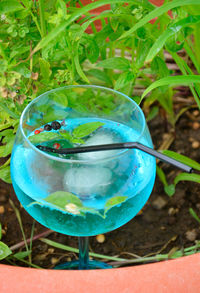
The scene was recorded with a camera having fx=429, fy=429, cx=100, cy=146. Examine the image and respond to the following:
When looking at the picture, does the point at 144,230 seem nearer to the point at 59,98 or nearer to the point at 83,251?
the point at 83,251

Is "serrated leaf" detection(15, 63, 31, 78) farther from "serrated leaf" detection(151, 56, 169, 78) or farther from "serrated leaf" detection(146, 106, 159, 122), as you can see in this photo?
"serrated leaf" detection(146, 106, 159, 122)

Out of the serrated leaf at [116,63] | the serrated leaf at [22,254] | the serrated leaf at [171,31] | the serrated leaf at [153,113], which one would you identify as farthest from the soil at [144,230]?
the serrated leaf at [171,31]

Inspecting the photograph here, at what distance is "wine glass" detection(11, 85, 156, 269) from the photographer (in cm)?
60

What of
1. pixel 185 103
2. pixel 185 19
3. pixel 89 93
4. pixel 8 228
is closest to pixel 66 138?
pixel 89 93

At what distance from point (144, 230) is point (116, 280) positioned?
0.49 meters

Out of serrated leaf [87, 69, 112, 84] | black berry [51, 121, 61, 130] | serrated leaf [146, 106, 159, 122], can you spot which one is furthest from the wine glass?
serrated leaf [146, 106, 159, 122]

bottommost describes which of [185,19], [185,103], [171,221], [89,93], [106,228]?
[171,221]

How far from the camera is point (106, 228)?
666 millimetres

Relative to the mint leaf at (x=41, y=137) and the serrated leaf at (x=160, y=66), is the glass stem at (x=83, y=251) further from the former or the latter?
the serrated leaf at (x=160, y=66)

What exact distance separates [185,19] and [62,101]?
0.25 metres

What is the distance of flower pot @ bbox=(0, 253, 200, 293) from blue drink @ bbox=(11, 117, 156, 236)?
0.08 m

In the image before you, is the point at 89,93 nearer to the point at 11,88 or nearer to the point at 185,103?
the point at 11,88

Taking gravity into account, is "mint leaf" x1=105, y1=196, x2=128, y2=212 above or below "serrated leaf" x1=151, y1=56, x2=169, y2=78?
below

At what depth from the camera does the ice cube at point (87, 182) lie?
0.61 metres
